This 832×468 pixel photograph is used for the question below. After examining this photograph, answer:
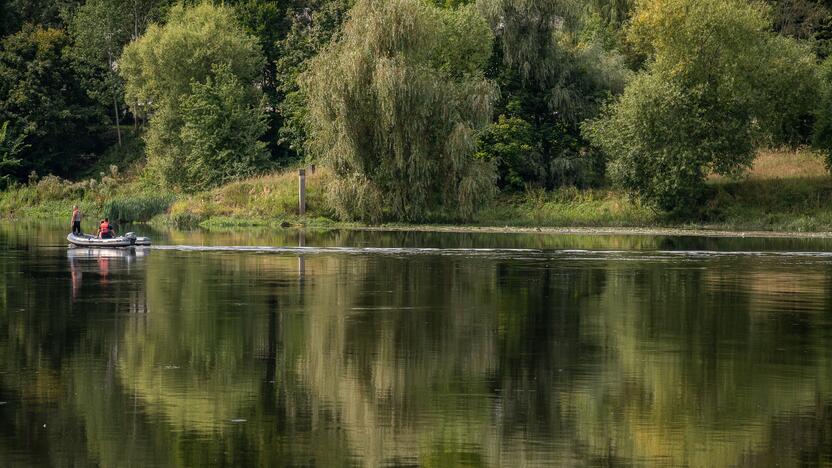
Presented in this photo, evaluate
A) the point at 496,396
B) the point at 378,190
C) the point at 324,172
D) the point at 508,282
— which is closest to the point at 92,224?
the point at 324,172

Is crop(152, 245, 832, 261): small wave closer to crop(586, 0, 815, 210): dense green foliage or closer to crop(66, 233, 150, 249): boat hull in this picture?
crop(66, 233, 150, 249): boat hull

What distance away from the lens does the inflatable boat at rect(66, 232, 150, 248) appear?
49.7 meters

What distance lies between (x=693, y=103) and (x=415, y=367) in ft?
142

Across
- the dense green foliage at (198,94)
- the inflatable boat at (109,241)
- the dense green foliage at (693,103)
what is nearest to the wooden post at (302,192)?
the dense green foliage at (198,94)

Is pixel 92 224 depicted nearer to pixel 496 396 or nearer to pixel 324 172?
pixel 324 172

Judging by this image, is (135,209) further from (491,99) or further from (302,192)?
(491,99)

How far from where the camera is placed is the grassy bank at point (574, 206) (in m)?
61.4

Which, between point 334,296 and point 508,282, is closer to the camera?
point 334,296

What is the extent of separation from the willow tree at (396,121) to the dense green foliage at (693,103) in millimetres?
7248

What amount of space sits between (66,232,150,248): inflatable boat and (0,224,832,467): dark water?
9858mm

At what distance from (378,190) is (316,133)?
15.9 ft

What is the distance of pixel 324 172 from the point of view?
6944cm

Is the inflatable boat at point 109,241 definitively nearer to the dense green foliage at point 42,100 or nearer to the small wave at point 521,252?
the small wave at point 521,252

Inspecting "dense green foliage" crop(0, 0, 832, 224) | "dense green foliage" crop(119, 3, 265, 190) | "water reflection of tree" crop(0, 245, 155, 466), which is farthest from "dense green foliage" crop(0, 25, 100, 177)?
"water reflection of tree" crop(0, 245, 155, 466)
